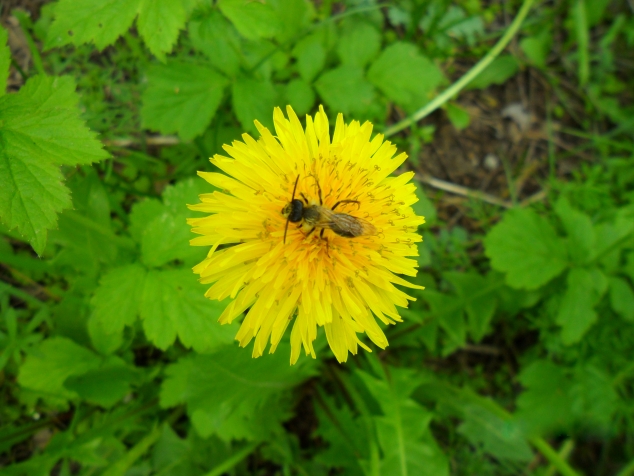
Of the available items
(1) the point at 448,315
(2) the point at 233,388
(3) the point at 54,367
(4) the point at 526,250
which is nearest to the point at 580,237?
(4) the point at 526,250

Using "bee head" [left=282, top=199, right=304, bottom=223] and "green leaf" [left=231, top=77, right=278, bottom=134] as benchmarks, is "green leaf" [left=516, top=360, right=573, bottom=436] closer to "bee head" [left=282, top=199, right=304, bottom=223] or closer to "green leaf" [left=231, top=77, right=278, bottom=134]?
"bee head" [left=282, top=199, right=304, bottom=223]

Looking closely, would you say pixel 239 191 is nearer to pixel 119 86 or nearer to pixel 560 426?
pixel 119 86

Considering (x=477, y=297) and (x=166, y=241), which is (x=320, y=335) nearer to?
(x=166, y=241)

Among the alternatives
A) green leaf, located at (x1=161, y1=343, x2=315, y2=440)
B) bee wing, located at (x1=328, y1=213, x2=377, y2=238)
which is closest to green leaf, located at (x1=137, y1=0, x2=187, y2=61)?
bee wing, located at (x1=328, y1=213, x2=377, y2=238)

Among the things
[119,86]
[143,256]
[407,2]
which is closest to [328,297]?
[143,256]

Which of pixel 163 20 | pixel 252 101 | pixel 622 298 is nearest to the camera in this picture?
pixel 163 20

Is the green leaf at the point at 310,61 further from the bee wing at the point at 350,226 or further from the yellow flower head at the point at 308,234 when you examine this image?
the bee wing at the point at 350,226
